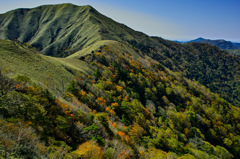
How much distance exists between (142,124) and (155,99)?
1348 inches

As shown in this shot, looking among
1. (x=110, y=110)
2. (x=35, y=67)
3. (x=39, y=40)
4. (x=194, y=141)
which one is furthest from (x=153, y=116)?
(x=39, y=40)

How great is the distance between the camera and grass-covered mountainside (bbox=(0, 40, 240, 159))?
53.4ft

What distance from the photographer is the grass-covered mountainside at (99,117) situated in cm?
1627

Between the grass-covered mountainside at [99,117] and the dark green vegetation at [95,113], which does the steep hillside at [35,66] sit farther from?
the grass-covered mountainside at [99,117]

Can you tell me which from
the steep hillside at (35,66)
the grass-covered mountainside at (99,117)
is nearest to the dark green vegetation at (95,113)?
the steep hillside at (35,66)

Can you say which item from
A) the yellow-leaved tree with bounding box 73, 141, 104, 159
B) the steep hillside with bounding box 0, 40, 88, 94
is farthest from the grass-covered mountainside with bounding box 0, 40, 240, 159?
the steep hillside with bounding box 0, 40, 88, 94

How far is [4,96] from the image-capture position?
1781cm

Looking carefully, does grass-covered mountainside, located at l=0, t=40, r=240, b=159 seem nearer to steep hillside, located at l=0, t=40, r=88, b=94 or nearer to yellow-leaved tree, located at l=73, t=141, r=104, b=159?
yellow-leaved tree, located at l=73, t=141, r=104, b=159

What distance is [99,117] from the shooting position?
2934 cm

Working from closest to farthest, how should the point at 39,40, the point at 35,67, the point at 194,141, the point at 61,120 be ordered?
the point at 61,120, the point at 35,67, the point at 194,141, the point at 39,40

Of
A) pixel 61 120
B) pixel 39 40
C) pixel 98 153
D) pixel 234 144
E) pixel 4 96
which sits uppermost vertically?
pixel 39 40

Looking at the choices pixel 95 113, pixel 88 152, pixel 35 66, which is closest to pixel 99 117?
pixel 95 113

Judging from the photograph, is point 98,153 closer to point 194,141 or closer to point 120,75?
point 194,141

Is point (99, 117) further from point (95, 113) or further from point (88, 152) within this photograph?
point (88, 152)
